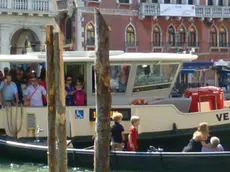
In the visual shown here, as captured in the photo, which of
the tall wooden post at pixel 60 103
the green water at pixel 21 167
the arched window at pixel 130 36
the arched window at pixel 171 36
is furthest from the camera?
the arched window at pixel 171 36

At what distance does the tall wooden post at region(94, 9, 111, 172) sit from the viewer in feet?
18.4

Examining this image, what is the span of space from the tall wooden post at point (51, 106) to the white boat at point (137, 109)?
274cm

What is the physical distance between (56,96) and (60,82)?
0.62 ft

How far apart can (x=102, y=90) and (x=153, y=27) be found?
20.6m

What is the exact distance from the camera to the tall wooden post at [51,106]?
696cm

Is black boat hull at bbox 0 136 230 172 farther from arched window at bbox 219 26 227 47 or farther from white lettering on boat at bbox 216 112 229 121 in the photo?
arched window at bbox 219 26 227 47

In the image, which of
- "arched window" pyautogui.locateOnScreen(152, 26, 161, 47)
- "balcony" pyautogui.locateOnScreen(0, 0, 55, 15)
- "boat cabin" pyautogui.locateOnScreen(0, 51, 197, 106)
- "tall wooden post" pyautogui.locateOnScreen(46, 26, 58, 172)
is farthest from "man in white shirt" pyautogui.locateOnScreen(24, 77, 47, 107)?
"arched window" pyautogui.locateOnScreen(152, 26, 161, 47)

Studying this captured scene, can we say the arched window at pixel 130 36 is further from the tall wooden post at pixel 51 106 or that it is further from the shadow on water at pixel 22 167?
the tall wooden post at pixel 51 106

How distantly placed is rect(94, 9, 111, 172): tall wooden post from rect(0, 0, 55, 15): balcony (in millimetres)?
15514

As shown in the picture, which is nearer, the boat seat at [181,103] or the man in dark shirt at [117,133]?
the man in dark shirt at [117,133]

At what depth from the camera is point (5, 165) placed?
33.1 ft

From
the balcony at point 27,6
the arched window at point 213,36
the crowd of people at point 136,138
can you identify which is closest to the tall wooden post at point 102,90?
the crowd of people at point 136,138

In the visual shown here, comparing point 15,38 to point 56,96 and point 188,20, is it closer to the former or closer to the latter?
point 188,20

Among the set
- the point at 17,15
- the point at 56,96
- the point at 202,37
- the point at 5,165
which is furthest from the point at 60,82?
the point at 202,37
